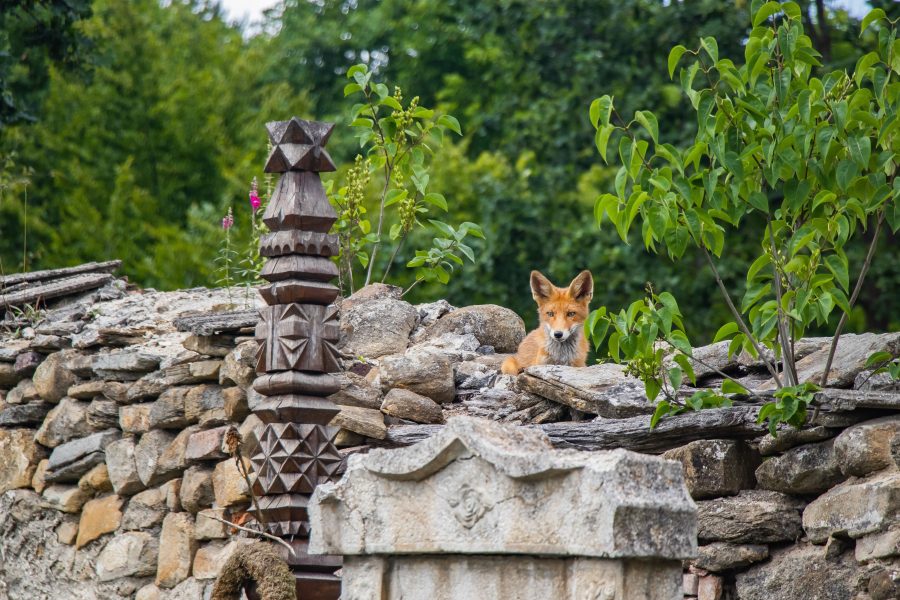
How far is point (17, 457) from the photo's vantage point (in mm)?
8461

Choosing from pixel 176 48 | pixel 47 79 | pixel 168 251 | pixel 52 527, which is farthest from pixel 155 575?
pixel 176 48

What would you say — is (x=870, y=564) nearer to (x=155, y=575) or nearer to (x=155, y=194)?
(x=155, y=575)

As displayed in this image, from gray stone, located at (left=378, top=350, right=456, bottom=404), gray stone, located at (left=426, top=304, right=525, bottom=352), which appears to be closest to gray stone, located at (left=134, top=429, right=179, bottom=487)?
gray stone, located at (left=378, top=350, right=456, bottom=404)

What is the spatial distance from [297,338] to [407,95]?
1791 cm

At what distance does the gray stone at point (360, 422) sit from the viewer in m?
6.19

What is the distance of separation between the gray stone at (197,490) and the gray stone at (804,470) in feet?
10.3

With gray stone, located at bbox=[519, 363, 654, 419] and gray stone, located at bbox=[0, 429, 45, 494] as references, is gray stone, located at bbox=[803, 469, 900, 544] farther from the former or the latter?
gray stone, located at bbox=[0, 429, 45, 494]

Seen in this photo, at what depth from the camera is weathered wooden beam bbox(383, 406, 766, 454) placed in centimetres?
529

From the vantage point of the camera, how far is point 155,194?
800 inches

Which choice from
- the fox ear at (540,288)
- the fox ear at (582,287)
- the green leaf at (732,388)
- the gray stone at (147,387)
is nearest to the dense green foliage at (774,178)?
the green leaf at (732,388)

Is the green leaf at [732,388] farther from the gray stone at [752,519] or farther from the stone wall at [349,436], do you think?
the gray stone at [752,519]

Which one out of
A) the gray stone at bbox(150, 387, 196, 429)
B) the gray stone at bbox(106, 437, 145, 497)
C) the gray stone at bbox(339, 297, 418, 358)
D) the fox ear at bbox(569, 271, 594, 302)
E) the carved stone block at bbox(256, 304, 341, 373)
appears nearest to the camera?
the carved stone block at bbox(256, 304, 341, 373)

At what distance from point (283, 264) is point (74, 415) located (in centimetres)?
305

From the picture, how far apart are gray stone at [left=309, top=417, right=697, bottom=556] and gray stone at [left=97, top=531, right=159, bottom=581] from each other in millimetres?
3221
